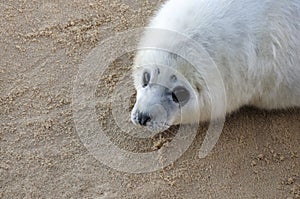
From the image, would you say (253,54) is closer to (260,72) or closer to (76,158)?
(260,72)

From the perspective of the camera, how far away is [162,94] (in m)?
2.16

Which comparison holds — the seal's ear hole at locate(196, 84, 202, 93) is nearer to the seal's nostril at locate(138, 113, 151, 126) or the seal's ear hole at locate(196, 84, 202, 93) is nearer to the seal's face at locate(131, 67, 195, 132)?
the seal's face at locate(131, 67, 195, 132)

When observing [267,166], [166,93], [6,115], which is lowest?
[267,166]

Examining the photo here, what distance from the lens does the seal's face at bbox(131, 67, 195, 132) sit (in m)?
2.12

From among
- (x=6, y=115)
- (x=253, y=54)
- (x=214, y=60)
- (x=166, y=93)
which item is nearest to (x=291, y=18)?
(x=253, y=54)

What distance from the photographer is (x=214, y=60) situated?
2.11 meters

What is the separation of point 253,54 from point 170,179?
0.52 meters

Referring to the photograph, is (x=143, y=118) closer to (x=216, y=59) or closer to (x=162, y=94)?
(x=162, y=94)

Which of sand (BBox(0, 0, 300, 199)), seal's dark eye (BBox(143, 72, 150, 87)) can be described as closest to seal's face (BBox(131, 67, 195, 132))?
seal's dark eye (BBox(143, 72, 150, 87))

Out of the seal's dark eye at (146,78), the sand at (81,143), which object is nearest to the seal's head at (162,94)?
the seal's dark eye at (146,78)

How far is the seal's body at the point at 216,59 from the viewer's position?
2.11 m

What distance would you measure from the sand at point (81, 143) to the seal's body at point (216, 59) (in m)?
0.17

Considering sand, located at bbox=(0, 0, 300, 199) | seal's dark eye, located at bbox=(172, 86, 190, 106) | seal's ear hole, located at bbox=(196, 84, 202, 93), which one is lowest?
sand, located at bbox=(0, 0, 300, 199)

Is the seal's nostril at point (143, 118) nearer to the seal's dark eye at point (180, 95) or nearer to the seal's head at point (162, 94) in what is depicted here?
the seal's head at point (162, 94)
